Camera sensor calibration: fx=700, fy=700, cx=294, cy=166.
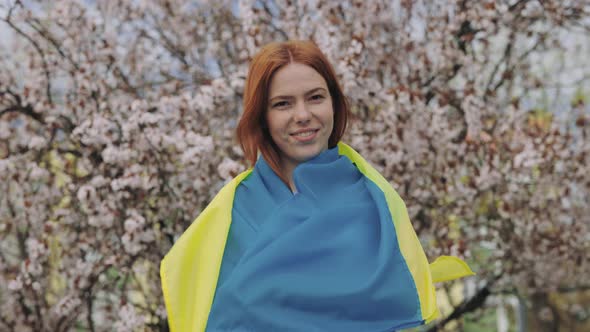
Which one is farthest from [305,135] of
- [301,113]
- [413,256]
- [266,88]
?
[413,256]

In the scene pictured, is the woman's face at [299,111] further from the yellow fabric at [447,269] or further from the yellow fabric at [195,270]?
the yellow fabric at [447,269]

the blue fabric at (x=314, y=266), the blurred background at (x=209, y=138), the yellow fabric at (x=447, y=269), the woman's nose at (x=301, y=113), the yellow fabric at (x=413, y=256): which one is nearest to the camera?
the blue fabric at (x=314, y=266)

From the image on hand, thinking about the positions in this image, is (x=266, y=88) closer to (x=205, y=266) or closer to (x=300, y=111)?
(x=300, y=111)

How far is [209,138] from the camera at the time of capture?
13.0 ft

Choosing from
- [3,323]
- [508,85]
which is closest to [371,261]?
[3,323]

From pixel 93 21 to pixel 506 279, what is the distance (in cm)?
374

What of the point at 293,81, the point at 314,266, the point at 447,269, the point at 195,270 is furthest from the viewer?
the point at 447,269

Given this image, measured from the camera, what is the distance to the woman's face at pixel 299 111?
7.04 ft

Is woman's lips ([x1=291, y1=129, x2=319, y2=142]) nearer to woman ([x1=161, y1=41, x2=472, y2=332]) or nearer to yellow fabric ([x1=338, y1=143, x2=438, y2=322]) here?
woman ([x1=161, y1=41, x2=472, y2=332])

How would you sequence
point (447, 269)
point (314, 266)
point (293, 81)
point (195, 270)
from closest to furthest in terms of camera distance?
point (314, 266)
point (195, 270)
point (293, 81)
point (447, 269)

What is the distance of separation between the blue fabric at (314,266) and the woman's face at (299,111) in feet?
0.34

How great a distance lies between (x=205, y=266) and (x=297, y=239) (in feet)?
0.94

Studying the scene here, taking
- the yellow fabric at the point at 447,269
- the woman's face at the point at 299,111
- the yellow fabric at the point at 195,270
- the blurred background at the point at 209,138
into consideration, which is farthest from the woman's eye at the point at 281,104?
the blurred background at the point at 209,138

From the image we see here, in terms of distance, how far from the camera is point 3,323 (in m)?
4.68
